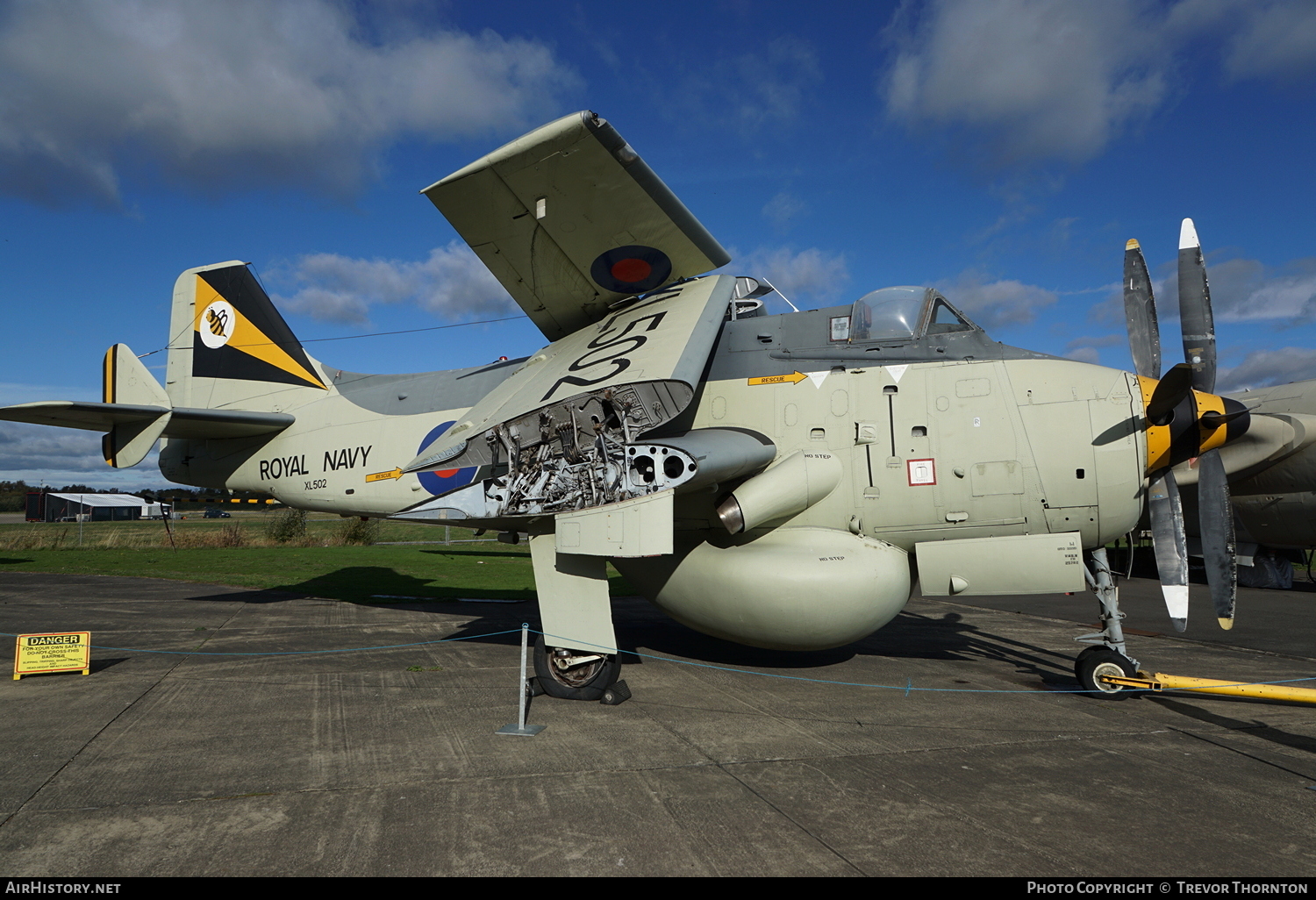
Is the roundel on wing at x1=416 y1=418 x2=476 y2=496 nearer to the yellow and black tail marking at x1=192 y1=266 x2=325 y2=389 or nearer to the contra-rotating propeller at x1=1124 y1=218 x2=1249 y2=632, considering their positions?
the yellow and black tail marking at x1=192 y1=266 x2=325 y2=389

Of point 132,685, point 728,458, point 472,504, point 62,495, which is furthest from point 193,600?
point 62,495

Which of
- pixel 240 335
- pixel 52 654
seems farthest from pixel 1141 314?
pixel 240 335

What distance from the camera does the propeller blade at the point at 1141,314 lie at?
25.1ft

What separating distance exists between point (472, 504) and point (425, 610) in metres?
7.35

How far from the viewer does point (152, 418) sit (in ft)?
34.1

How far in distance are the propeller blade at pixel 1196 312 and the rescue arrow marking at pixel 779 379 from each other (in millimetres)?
3956

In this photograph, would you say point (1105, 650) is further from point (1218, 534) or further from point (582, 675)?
point (582, 675)

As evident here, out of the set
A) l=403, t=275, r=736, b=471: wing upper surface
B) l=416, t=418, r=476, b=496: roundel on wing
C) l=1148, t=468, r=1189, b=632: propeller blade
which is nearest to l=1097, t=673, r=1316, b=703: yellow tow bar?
l=1148, t=468, r=1189, b=632: propeller blade

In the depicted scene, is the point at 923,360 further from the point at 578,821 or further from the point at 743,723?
the point at 578,821

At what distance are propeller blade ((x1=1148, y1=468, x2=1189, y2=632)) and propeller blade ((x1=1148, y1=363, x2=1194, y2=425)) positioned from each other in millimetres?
671

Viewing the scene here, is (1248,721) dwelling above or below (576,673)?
below

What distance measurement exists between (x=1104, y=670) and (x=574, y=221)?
7432mm
